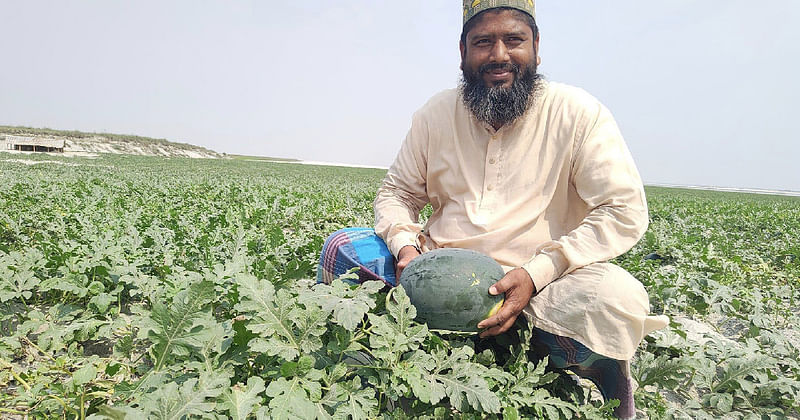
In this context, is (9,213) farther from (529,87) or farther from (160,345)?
(529,87)

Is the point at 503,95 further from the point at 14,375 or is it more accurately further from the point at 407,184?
the point at 14,375

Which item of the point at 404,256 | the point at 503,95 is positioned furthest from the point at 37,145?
the point at 503,95

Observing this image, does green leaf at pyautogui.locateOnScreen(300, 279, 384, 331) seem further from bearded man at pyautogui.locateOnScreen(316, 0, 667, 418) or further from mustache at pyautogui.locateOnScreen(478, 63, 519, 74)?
mustache at pyautogui.locateOnScreen(478, 63, 519, 74)

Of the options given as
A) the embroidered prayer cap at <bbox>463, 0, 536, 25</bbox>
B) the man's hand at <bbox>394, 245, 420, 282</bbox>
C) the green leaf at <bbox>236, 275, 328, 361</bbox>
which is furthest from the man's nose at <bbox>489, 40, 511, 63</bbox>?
the green leaf at <bbox>236, 275, 328, 361</bbox>

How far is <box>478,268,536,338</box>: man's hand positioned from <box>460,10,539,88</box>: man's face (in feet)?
3.75

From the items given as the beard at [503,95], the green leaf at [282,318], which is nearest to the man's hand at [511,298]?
the green leaf at [282,318]

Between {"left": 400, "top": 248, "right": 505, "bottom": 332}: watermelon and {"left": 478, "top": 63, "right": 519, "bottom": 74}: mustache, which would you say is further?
{"left": 478, "top": 63, "right": 519, "bottom": 74}: mustache

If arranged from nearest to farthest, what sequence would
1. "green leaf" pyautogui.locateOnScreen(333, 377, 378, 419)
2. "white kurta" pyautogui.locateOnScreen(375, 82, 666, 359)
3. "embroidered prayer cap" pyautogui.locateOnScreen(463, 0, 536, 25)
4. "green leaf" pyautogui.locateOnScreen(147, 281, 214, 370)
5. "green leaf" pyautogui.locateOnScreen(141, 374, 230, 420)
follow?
"green leaf" pyautogui.locateOnScreen(141, 374, 230, 420) → "green leaf" pyautogui.locateOnScreen(333, 377, 378, 419) → "green leaf" pyautogui.locateOnScreen(147, 281, 214, 370) → "white kurta" pyautogui.locateOnScreen(375, 82, 666, 359) → "embroidered prayer cap" pyautogui.locateOnScreen(463, 0, 536, 25)

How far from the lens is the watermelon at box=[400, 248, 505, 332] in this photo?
6.33 feet

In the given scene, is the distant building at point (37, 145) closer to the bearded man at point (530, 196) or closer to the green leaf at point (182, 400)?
the bearded man at point (530, 196)

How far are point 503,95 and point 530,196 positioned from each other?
588 mm

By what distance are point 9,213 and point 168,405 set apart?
5.40 metres

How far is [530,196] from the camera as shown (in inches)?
97.0

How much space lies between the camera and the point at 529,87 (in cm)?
260
